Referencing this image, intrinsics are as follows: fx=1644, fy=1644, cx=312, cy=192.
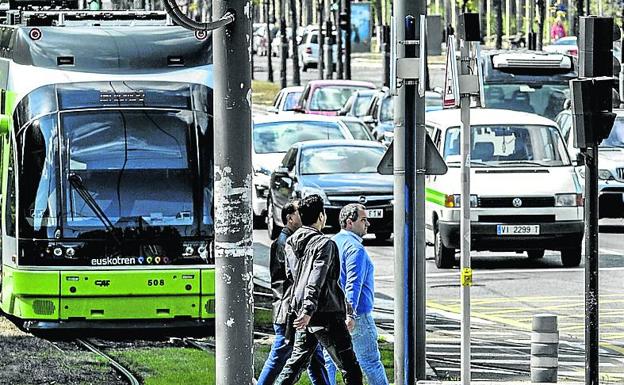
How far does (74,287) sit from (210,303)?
1268mm

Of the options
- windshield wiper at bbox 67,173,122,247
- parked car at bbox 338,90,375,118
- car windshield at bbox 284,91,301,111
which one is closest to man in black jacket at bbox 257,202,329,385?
windshield wiper at bbox 67,173,122,247

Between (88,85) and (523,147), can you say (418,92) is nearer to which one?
(88,85)

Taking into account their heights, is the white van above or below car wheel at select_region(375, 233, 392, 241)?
above

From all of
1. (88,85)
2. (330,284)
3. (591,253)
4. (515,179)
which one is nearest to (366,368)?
(330,284)

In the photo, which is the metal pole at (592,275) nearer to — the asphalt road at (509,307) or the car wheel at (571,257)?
the asphalt road at (509,307)

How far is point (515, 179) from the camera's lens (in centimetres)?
2186

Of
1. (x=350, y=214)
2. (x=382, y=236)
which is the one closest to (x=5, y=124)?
(x=350, y=214)

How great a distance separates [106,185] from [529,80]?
58.4 feet

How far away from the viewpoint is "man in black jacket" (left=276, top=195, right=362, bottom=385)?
11.1 m

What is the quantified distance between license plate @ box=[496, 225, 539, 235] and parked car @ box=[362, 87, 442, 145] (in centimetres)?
1310

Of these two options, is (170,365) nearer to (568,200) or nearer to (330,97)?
(568,200)

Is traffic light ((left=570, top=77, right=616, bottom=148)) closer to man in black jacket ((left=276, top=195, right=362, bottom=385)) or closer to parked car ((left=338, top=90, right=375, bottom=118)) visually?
man in black jacket ((left=276, top=195, right=362, bottom=385))

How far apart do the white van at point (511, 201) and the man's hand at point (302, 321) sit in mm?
10296

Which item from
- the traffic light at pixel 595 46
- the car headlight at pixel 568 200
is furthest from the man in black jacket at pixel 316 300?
the car headlight at pixel 568 200
